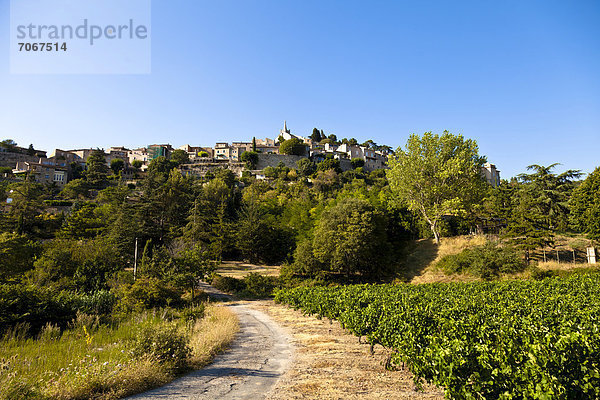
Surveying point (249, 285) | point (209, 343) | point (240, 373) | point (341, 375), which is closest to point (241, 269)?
point (249, 285)

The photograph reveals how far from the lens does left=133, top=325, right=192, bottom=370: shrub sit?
8227 mm

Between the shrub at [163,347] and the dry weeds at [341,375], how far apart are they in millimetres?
2759

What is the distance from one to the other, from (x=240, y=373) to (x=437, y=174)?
36.7 meters

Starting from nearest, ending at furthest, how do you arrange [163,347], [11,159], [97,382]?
[97,382]
[163,347]
[11,159]

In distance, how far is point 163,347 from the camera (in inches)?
331

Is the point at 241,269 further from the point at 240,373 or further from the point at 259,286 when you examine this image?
the point at 240,373

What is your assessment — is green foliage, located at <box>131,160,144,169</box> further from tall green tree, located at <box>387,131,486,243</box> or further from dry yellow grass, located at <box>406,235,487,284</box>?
dry yellow grass, located at <box>406,235,487,284</box>

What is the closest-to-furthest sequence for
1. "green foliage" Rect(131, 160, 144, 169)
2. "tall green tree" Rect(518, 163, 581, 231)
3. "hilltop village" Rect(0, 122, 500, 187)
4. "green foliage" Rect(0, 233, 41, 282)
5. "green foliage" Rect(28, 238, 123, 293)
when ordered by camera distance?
"green foliage" Rect(28, 238, 123, 293), "green foliage" Rect(0, 233, 41, 282), "tall green tree" Rect(518, 163, 581, 231), "hilltop village" Rect(0, 122, 500, 187), "green foliage" Rect(131, 160, 144, 169)

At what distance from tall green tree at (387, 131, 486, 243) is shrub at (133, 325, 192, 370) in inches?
1423

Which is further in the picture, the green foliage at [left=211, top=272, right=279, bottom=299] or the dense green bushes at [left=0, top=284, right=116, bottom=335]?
the green foliage at [left=211, top=272, right=279, bottom=299]

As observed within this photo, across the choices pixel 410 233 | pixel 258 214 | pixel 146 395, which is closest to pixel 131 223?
pixel 258 214

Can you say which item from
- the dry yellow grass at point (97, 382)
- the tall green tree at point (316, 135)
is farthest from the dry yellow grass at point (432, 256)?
the tall green tree at point (316, 135)

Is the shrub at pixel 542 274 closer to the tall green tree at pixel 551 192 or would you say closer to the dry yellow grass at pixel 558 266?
the dry yellow grass at pixel 558 266

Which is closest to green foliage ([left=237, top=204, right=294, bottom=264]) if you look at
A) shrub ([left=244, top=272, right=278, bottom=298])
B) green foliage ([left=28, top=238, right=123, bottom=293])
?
shrub ([left=244, top=272, right=278, bottom=298])
